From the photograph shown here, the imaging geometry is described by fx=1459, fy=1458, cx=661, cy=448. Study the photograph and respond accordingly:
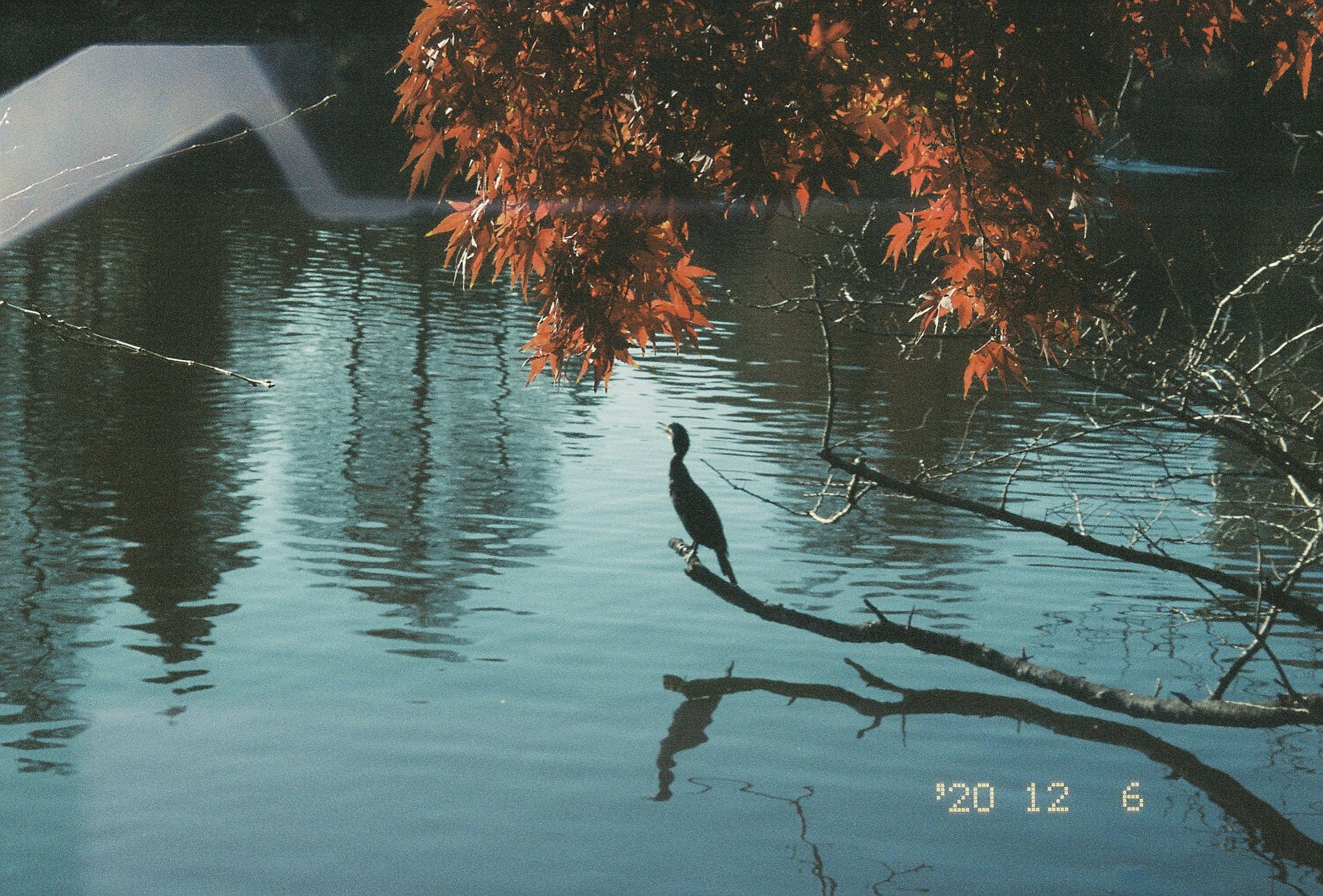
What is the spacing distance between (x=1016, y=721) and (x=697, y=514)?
2.16 metres

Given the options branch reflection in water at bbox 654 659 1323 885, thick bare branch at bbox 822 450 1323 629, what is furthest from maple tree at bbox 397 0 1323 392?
branch reflection in water at bbox 654 659 1323 885

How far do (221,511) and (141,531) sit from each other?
2.54 ft

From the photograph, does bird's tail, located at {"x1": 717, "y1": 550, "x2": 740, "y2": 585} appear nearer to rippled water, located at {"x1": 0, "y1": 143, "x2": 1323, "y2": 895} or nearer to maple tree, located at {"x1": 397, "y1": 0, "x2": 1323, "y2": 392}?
rippled water, located at {"x1": 0, "y1": 143, "x2": 1323, "y2": 895}

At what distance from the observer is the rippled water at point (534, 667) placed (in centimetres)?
668

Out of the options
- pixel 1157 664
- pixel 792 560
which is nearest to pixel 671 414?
pixel 792 560

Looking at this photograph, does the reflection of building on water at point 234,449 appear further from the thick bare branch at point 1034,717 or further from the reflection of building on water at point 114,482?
the thick bare branch at point 1034,717

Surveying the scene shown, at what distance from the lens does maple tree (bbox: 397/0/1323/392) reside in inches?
211

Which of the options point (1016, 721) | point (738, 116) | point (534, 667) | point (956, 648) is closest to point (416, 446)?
point (534, 667)

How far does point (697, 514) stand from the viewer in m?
8.57

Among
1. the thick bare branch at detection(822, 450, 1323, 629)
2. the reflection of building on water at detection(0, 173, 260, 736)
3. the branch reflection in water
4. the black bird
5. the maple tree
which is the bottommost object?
the branch reflection in water

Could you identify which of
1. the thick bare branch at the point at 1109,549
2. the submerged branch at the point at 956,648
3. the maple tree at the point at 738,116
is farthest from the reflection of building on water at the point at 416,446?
the maple tree at the point at 738,116

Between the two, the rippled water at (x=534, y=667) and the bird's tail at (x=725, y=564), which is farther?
the bird's tail at (x=725, y=564)

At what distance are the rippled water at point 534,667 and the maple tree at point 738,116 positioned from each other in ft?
7.81

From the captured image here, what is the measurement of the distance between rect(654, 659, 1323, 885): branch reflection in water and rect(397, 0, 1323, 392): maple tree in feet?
8.72
